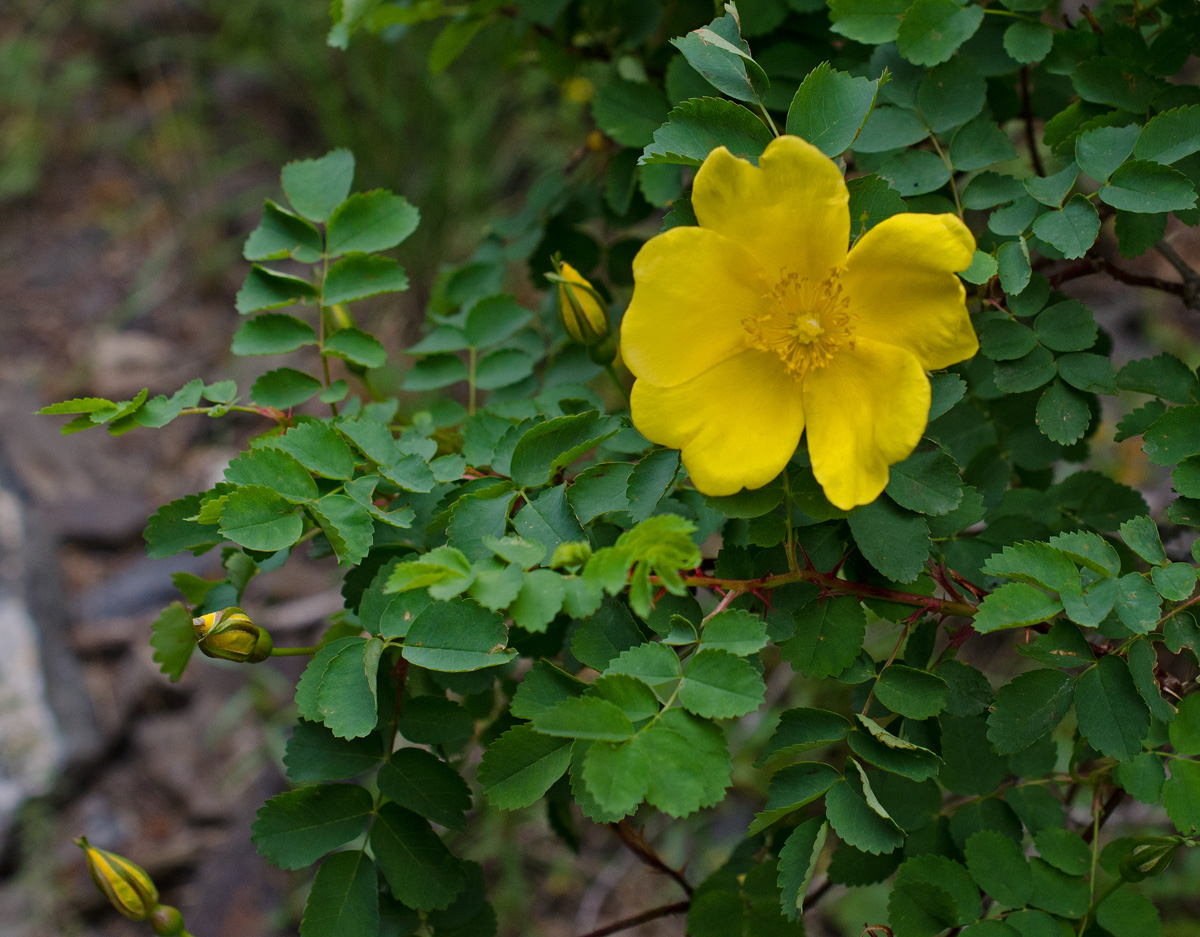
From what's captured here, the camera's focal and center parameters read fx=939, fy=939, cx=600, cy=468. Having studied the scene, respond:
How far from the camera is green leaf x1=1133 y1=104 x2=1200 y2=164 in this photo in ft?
2.86

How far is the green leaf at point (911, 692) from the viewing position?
840 mm

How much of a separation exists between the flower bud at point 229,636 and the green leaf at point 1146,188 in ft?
2.99

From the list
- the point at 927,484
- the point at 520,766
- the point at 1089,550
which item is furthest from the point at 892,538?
the point at 520,766

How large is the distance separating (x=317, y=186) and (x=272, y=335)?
7.8 inches

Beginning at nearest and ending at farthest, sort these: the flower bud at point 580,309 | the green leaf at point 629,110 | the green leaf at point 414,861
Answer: the green leaf at point 414,861 < the flower bud at point 580,309 < the green leaf at point 629,110

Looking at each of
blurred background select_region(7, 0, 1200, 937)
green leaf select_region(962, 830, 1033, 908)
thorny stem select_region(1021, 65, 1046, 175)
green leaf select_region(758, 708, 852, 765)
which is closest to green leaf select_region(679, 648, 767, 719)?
green leaf select_region(758, 708, 852, 765)

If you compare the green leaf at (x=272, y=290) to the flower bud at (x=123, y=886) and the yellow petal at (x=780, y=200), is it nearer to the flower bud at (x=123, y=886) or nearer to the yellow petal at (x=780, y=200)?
the yellow petal at (x=780, y=200)

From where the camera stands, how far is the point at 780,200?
2.70 feet

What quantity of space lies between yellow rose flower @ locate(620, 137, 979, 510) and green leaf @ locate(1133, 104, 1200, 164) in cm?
26

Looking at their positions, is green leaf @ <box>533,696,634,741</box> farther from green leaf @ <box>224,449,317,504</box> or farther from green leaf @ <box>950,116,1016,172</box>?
green leaf @ <box>950,116,1016,172</box>

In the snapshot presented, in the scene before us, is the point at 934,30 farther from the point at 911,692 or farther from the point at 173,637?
the point at 173,637

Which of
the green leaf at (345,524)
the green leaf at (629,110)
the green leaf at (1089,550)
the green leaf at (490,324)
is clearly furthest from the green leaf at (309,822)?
the green leaf at (629,110)

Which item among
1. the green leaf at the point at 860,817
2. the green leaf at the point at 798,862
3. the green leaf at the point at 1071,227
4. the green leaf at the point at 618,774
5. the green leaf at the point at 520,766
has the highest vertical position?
the green leaf at the point at 1071,227

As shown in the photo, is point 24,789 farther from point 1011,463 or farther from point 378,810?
point 1011,463
